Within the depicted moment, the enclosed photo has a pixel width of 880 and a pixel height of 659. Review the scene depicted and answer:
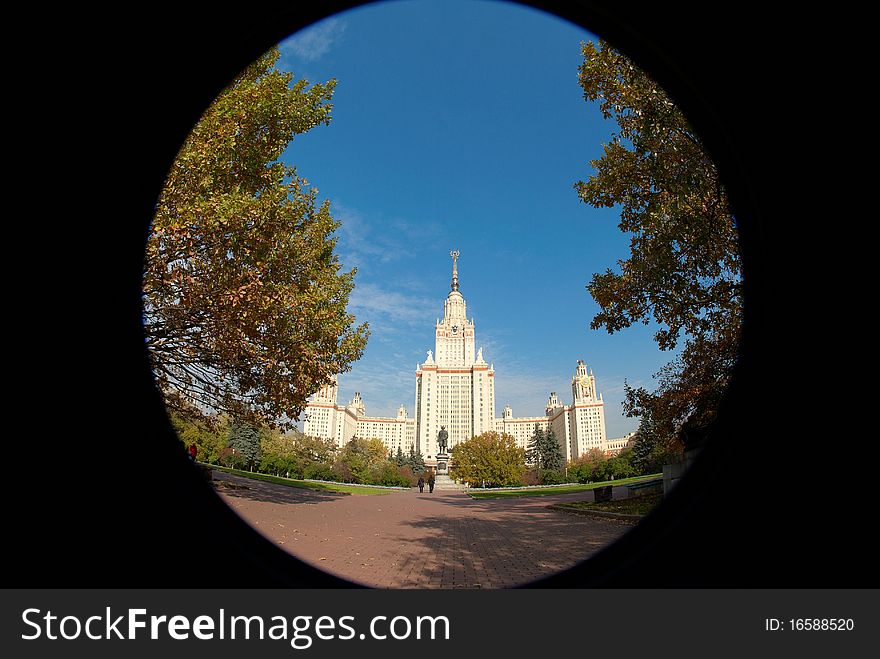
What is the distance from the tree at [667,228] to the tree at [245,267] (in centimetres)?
721

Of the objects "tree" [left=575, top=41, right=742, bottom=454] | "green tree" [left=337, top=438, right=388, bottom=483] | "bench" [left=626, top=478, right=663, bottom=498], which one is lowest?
"green tree" [left=337, top=438, right=388, bottom=483]

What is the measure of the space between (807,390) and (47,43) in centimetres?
371

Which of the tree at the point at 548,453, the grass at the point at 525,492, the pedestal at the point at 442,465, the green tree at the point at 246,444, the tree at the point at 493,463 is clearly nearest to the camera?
the grass at the point at 525,492

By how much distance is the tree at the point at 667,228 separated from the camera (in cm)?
765

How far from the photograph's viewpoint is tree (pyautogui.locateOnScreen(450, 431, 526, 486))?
3856cm

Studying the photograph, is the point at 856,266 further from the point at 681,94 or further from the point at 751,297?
the point at 681,94

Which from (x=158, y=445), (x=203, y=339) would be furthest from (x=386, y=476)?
(x=158, y=445)

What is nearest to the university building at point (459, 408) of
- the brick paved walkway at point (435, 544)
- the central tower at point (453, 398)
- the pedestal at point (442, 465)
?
the central tower at point (453, 398)

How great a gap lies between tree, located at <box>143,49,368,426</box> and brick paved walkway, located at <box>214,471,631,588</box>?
3607 mm

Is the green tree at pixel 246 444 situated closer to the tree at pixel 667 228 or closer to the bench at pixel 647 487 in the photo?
the bench at pixel 647 487

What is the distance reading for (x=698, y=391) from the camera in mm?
Answer: 9992

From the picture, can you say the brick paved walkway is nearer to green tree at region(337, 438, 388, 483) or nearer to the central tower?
green tree at region(337, 438, 388, 483)

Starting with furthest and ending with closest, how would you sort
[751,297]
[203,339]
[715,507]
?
[203,339] < [751,297] < [715,507]

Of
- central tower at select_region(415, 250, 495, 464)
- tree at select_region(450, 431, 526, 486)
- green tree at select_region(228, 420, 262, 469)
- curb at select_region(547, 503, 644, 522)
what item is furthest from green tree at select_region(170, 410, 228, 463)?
central tower at select_region(415, 250, 495, 464)
